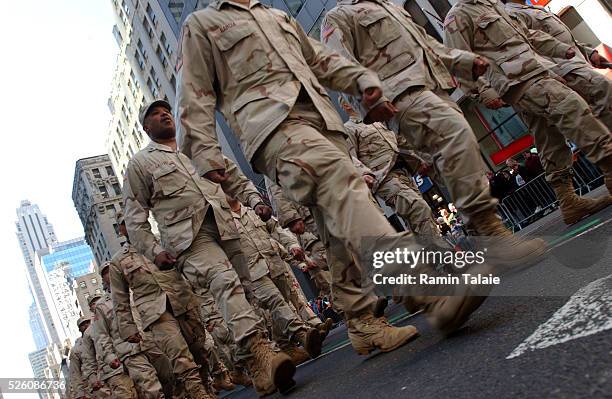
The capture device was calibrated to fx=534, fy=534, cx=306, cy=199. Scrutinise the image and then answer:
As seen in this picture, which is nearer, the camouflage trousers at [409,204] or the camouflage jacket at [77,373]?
the camouflage trousers at [409,204]

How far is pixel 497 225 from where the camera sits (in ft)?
11.0

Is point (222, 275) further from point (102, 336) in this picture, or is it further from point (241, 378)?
point (102, 336)

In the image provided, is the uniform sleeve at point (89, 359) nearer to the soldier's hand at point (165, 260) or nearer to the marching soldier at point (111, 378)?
the marching soldier at point (111, 378)

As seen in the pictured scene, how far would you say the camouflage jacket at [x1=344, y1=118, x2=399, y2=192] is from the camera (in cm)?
Result: 626

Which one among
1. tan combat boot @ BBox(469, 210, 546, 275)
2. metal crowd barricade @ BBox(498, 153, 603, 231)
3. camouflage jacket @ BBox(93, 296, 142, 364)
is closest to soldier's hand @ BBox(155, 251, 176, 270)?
tan combat boot @ BBox(469, 210, 546, 275)

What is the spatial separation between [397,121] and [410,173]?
3066 mm

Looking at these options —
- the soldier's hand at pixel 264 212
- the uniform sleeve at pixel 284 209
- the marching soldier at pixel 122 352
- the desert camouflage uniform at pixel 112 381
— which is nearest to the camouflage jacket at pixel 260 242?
the uniform sleeve at pixel 284 209

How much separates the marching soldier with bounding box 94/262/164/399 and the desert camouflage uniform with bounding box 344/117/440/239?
3515 millimetres

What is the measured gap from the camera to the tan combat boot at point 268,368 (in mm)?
3320

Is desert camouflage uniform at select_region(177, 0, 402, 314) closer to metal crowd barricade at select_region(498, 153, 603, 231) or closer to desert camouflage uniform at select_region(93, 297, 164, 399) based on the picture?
desert camouflage uniform at select_region(93, 297, 164, 399)

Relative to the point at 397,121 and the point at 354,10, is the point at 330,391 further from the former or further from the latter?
the point at 354,10

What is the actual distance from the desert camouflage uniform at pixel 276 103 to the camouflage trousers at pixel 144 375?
4332 millimetres

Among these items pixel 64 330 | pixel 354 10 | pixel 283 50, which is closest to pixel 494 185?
pixel 354 10

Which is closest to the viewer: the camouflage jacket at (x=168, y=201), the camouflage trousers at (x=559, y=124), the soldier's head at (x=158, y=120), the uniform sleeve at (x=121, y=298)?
the camouflage trousers at (x=559, y=124)
